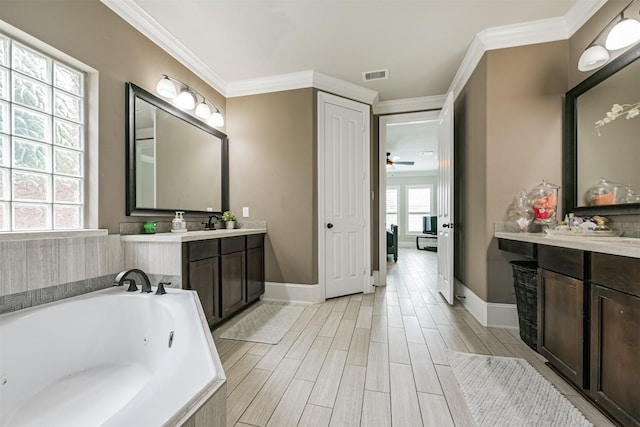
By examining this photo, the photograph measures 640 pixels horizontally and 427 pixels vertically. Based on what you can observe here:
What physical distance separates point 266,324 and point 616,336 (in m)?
2.25

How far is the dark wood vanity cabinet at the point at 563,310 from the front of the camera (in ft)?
4.61

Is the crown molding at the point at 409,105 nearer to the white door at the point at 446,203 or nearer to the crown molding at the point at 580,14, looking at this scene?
the white door at the point at 446,203

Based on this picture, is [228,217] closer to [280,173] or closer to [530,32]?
[280,173]

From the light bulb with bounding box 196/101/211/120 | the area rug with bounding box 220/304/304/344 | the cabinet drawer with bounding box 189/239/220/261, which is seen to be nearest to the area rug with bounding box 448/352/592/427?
the area rug with bounding box 220/304/304/344

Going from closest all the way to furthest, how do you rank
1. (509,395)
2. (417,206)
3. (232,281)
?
1. (509,395)
2. (232,281)
3. (417,206)

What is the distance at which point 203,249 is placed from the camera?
2.16 metres

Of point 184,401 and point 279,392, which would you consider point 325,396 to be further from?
point 184,401

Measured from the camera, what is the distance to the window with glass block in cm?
146

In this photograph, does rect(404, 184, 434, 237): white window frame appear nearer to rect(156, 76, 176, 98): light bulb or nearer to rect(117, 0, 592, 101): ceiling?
rect(117, 0, 592, 101): ceiling

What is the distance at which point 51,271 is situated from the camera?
59.9 inches

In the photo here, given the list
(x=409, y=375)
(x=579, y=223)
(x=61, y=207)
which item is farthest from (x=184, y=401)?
(x=579, y=223)

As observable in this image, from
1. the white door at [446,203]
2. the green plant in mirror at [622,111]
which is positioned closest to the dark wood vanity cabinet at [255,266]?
the white door at [446,203]

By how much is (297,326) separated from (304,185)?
150cm

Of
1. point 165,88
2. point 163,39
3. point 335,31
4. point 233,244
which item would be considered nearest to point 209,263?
point 233,244
